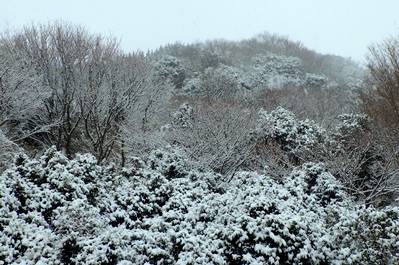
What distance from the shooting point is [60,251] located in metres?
6.18

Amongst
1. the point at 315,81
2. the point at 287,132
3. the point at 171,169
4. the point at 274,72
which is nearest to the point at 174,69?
the point at 274,72

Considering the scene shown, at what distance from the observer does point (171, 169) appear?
11867mm

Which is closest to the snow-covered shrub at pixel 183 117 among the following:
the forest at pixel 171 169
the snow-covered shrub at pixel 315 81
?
the forest at pixel 171 169

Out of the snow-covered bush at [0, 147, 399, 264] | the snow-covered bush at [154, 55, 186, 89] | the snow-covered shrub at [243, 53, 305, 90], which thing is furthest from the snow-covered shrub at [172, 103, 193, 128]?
the snow-covered shrub at [243, 53, 305, 90]

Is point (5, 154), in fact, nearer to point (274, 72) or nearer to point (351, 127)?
point (351, 127)

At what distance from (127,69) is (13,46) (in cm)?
467

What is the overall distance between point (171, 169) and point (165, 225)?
487cm

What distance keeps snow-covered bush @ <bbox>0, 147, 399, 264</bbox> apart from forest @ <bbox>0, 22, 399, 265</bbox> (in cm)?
2

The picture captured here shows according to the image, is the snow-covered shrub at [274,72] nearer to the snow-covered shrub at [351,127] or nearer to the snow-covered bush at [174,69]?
the snow-covered bush at [174,69]

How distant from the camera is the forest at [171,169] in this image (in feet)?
21.0

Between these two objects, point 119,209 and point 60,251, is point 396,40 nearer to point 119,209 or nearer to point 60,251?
point 119,209

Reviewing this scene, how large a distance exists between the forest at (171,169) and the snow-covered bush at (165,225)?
2cm

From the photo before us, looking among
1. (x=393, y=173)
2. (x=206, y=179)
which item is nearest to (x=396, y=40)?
(x=393, y=173)

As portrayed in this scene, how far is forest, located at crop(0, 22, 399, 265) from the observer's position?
6.39 meters
